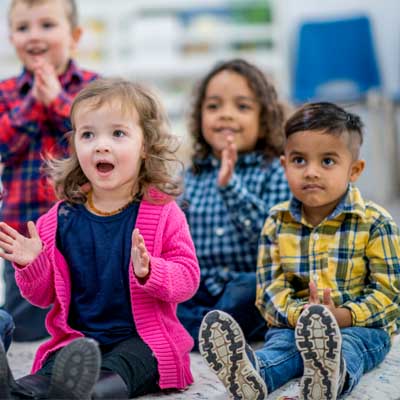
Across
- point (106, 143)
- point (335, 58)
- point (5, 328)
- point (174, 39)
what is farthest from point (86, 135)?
point (335, 58)

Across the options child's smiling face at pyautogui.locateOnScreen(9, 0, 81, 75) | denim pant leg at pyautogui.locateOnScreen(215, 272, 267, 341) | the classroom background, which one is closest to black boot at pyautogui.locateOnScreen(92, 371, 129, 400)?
denim pant leg at pyautogui.locateOnScreen(215, 272, 267, 341)

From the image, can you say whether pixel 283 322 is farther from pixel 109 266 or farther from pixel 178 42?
pixel 178 42

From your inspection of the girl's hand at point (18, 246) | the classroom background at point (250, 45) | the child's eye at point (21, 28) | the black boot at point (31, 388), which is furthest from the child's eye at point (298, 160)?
the classroom background at point (250, 45)

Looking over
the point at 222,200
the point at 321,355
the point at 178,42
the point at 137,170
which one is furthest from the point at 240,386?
the point at 178,42

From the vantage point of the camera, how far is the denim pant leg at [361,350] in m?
1.16

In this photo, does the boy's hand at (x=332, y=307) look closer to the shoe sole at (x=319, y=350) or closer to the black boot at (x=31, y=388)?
the shoe sole at (x=319, y=350)

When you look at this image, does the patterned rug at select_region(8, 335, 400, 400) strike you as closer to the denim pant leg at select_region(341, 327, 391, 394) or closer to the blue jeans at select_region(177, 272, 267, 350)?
the denim pant leg at select_region(341, 327, 391, 394)

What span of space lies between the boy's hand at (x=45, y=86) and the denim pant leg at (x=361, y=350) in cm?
86

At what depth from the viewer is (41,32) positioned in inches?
69.2

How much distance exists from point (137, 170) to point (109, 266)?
0.19m

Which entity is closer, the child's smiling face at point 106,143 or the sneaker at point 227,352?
the sneaker at point 227,352

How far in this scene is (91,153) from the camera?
1.23m

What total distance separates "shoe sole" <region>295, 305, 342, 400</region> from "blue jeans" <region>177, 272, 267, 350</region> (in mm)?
457

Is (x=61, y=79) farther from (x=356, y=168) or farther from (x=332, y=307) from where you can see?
(x=332, y=307)
